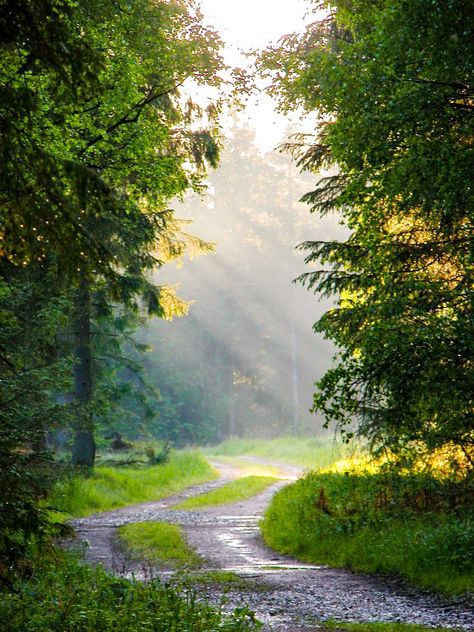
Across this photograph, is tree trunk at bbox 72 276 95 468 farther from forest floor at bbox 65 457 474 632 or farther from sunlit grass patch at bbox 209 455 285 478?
sunlit grass patch at bbox 209 455 285 478

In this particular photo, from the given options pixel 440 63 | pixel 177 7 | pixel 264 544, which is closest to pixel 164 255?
pixel 177 7

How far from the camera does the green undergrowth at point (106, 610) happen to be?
6.46 m

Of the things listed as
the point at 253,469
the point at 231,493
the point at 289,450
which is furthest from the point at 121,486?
the point at 289,450

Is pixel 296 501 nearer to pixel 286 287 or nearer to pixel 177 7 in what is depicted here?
pixel 177 7

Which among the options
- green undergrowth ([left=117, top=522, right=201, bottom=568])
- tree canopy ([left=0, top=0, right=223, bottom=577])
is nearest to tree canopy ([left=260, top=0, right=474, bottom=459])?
tree canopy ([left=0, top=0, right=223, bottom=577])

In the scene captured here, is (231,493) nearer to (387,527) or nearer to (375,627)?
(387,527)

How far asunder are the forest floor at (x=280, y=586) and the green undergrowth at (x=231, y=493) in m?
4.85

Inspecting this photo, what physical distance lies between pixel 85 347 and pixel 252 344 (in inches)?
2071

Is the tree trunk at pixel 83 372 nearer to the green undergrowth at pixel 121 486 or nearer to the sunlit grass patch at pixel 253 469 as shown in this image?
the green undergrowth at pixel 121 486

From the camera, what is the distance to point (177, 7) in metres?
15.6

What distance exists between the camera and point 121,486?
83.0 ft

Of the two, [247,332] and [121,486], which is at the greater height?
[247,332]

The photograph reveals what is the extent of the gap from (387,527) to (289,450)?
125ft

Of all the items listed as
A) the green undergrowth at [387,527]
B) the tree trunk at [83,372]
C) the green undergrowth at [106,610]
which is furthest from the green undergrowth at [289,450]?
the green undergrowth at [106,610]
